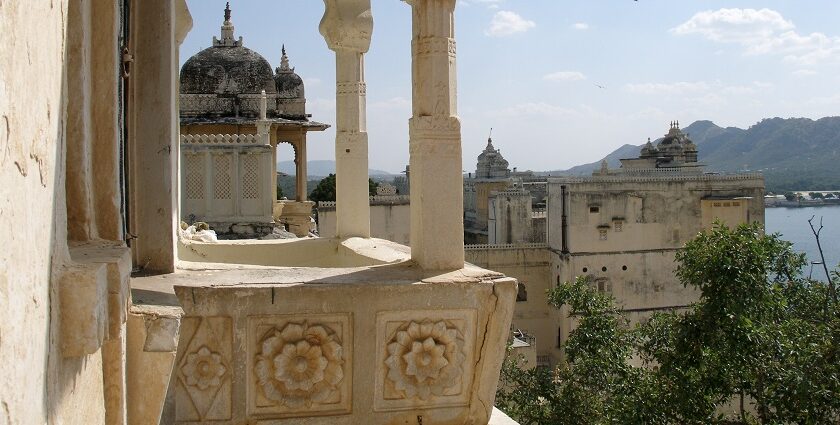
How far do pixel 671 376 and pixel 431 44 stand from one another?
640 cm

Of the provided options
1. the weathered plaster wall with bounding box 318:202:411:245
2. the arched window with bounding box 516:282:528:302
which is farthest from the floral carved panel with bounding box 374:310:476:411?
the arched window with bounding box 516:282:528:302

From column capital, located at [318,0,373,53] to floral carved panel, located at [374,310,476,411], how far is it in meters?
2.76

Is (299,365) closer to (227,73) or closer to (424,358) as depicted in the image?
(424,358)

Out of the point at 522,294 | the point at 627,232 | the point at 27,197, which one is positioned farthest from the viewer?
the point at 522,294

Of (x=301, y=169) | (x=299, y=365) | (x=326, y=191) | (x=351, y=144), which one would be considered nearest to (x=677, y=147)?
(x=326, y=191)

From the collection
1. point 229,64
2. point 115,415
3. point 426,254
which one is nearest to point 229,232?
point 229,64

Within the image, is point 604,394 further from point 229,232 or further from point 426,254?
point 229,232

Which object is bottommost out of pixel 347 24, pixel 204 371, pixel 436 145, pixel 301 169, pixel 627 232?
pixel 627 232

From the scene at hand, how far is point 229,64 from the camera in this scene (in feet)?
76.7

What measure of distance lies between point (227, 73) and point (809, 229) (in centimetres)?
10591

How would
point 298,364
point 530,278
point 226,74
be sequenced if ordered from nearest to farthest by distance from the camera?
point 298,364, point 226,74, point 530,278

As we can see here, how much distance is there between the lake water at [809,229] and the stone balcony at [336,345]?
54.6 metres

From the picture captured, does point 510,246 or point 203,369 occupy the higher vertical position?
point 203,369

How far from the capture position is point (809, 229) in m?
111
